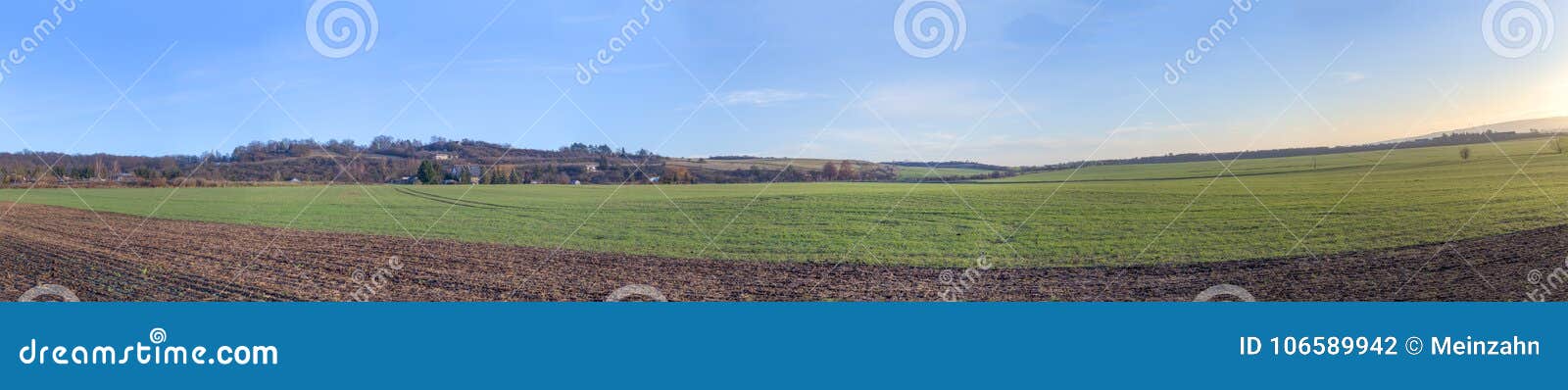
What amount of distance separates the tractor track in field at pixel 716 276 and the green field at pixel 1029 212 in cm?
40

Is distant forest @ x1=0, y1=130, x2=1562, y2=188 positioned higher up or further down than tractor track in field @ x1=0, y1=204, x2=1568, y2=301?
higher up

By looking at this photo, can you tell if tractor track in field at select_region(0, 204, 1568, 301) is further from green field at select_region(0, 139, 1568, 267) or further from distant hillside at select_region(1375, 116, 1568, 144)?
distant hillside at select_region(1375, 116, 1568, 144)

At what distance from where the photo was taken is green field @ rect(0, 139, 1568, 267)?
1176cm

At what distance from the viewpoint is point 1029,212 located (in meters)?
12.7

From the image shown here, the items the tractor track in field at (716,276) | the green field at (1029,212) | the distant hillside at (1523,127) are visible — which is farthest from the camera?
the distant hillside at (1523,127)

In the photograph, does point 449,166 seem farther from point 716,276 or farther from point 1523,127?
point 1523,127

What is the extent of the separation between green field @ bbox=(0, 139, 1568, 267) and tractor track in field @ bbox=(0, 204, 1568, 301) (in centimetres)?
40

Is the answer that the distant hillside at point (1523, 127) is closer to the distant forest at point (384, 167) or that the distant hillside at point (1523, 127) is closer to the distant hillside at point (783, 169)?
the distant hillside at point (783, 169)

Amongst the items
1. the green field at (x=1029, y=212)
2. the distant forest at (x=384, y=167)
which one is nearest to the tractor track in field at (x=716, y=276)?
the green field at (x=1029, y=212)

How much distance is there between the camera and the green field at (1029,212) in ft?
38.6

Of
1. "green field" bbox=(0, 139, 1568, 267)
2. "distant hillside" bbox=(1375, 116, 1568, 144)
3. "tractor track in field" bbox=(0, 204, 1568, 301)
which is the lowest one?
"tractor track in field" bbox=(0, 204, 1568, 301)

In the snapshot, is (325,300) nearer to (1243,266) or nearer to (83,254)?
(83,254)

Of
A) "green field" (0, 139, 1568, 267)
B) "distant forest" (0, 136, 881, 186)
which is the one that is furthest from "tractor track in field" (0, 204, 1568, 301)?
"distant forest" (0, 136, 881, 186)

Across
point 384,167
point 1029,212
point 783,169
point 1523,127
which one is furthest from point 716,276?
point 1523,127
